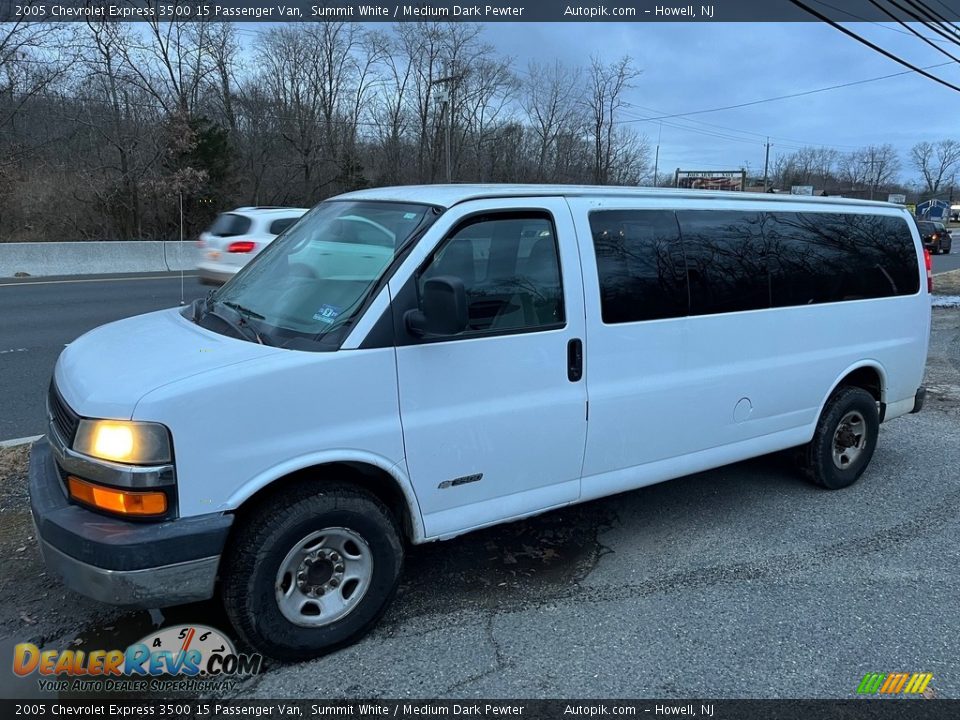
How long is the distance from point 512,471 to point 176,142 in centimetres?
2804

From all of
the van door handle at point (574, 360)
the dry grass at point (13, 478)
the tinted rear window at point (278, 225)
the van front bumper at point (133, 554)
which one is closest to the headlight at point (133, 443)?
the van front bumper at point (133, 554)

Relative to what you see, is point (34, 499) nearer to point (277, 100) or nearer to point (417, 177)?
point (277, 100)

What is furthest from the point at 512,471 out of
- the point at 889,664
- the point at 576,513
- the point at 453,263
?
the point at 889,664

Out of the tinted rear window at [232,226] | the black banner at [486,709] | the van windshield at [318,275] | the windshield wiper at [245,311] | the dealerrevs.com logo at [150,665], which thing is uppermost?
the tinted rear window at [232,226]

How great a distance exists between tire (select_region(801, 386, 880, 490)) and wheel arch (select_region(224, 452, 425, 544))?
126 inches

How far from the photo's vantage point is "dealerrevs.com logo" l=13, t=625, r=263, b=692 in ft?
9.39

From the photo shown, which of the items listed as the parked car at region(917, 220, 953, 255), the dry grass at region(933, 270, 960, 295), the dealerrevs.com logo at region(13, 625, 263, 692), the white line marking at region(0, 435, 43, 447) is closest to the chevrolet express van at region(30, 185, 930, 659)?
the dealerrevs.com logo at region(13, 625, 263, 692)

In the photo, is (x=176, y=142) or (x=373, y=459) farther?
(x=176, y=142)

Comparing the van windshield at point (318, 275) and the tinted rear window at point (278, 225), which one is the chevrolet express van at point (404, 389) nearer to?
the van windshield at point (318, 275)

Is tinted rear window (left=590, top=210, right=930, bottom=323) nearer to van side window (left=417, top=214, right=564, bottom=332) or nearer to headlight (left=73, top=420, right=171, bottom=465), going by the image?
van side window (left=417, top=214, right=564, bottom=332)

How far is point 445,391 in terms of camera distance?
312 centimetres

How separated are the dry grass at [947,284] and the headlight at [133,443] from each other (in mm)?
19294

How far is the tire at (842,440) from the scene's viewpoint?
4.90m

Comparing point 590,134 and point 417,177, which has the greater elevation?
point 590,134
